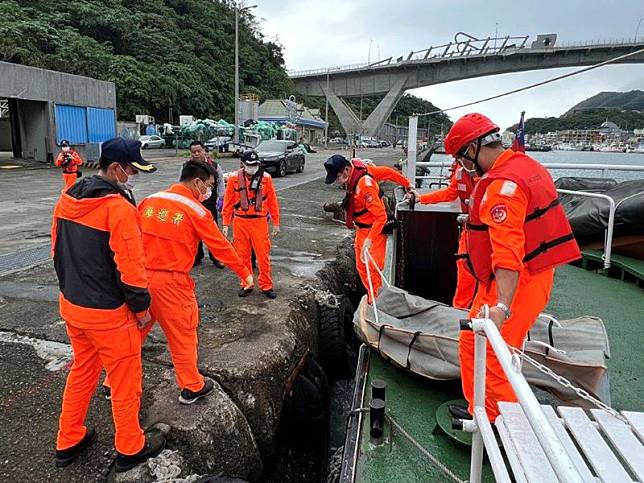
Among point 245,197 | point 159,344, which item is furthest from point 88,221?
point 245,197

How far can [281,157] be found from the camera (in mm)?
18766

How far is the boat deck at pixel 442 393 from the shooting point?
96.1 inches

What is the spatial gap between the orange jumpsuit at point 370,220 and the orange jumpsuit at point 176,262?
1904 millimetres

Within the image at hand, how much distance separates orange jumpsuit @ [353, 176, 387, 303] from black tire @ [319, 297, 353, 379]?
55 centimetres

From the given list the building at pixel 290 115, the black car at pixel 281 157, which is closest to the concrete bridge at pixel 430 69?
the building at pixel 290 115

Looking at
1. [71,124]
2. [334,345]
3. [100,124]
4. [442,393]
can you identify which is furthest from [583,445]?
[100,124]

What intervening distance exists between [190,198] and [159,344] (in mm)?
1450

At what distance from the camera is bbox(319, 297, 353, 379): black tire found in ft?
15.5

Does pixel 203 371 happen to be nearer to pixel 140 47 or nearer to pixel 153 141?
pixel 153 141

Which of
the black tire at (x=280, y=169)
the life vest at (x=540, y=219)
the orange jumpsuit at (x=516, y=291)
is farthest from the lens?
the black tire at (x=280, y=169)

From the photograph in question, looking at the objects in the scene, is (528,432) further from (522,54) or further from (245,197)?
(522,54)

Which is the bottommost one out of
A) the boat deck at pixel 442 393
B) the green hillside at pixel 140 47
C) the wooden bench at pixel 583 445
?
the boat deck at pixel 442 393

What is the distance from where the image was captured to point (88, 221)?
2.14 meters

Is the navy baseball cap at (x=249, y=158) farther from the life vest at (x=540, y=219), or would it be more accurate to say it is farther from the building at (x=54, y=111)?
the building at (x=54, y=111)
